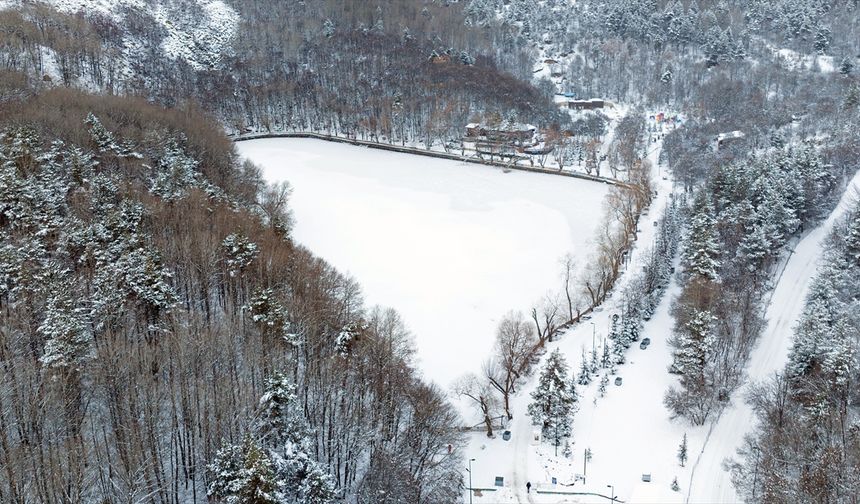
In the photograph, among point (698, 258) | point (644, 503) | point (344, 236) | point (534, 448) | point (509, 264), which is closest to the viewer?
point (644, 503)

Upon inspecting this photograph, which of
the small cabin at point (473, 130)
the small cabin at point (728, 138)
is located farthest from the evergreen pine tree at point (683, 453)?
the small cabin at point (473, 130)

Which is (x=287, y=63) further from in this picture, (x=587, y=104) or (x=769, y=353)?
(x=769, y=353)

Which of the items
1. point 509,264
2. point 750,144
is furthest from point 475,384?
point 750,144

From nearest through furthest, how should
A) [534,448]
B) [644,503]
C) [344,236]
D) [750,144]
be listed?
1. [644,503]
2. [534,448]
3. [344,236]
4. [750,144]

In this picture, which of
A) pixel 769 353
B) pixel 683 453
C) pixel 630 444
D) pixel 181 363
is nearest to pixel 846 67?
pixel 769 353

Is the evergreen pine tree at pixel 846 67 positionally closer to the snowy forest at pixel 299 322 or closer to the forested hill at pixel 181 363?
the snowy forest at pixel 299 322

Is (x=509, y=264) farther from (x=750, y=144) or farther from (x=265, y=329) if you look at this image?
(x=750, y=144)

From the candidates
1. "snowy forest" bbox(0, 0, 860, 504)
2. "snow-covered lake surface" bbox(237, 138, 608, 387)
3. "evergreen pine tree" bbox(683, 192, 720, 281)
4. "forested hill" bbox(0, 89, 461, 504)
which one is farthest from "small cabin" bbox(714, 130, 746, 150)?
"forested hill" bbox(0, 89, 461, 504)
